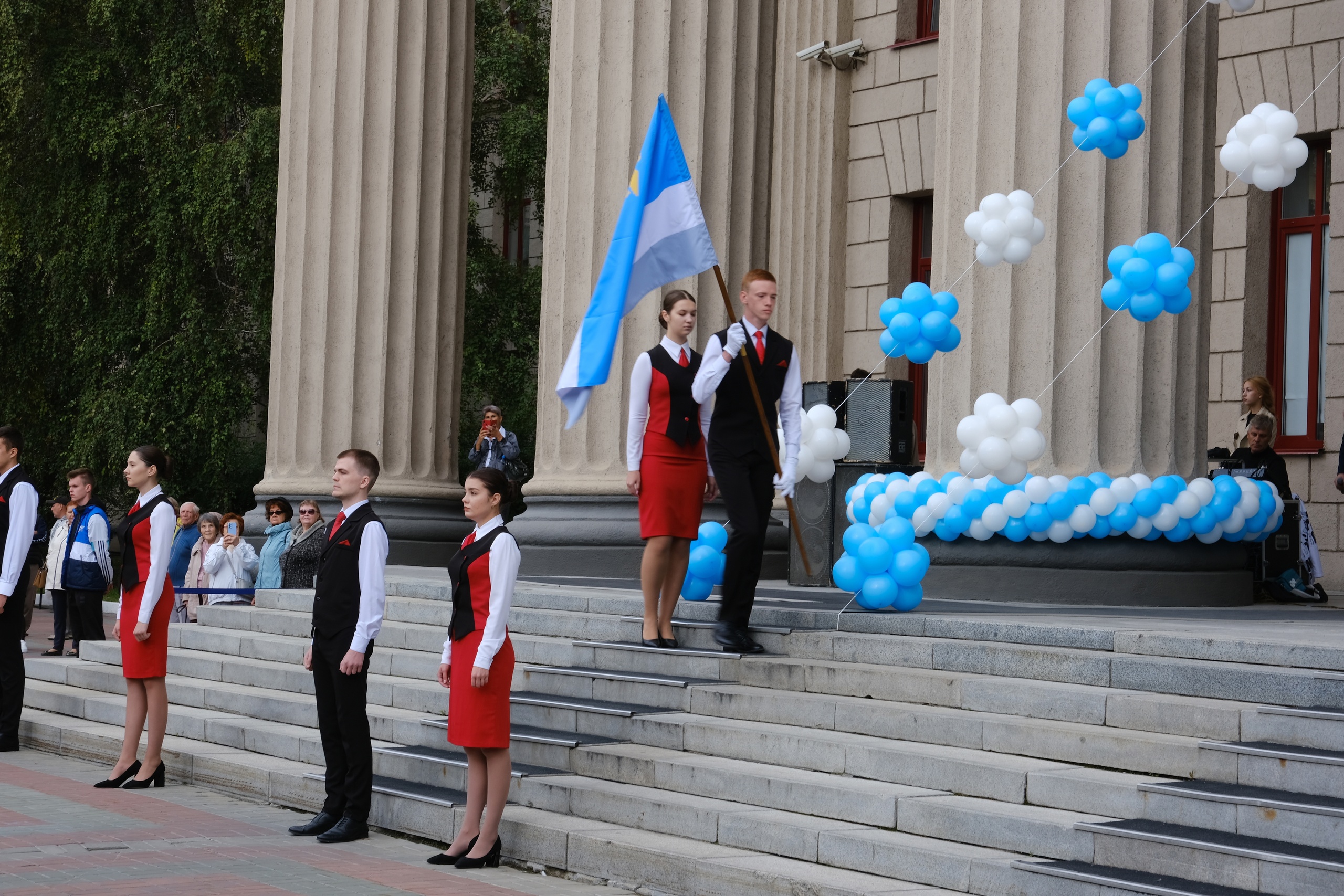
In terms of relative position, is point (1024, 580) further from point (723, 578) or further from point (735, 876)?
point (735, 876)

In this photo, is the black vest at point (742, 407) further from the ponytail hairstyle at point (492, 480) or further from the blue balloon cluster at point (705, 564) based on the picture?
the ponytail hairstyle at point (492, 480)

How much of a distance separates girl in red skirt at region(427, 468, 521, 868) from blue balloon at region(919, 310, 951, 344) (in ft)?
9.38

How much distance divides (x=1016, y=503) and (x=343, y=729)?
463 centimetres

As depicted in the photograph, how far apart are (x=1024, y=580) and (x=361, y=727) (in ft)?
15.5

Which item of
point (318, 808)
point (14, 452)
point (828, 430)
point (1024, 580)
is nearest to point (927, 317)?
point (828, 430)

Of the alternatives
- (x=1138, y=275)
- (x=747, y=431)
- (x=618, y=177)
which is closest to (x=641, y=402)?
(x=747, y=431)

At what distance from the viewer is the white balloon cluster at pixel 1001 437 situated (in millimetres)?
9539

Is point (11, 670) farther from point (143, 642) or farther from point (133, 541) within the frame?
point (133, 541)

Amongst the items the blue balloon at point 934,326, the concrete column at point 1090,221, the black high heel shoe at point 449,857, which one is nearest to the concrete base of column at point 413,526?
the concrete column at point 1090,221

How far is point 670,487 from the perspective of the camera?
30.8ft

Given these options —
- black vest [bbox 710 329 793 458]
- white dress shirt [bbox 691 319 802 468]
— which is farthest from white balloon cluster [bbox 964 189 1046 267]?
black vest [bbox 710 329 793 458]

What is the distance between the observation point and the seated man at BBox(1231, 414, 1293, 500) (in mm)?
13359

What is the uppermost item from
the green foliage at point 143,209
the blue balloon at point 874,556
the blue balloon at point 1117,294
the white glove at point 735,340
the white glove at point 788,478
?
the green foliage at point 143,209

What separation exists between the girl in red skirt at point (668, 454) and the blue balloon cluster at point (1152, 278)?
7.78 ft
